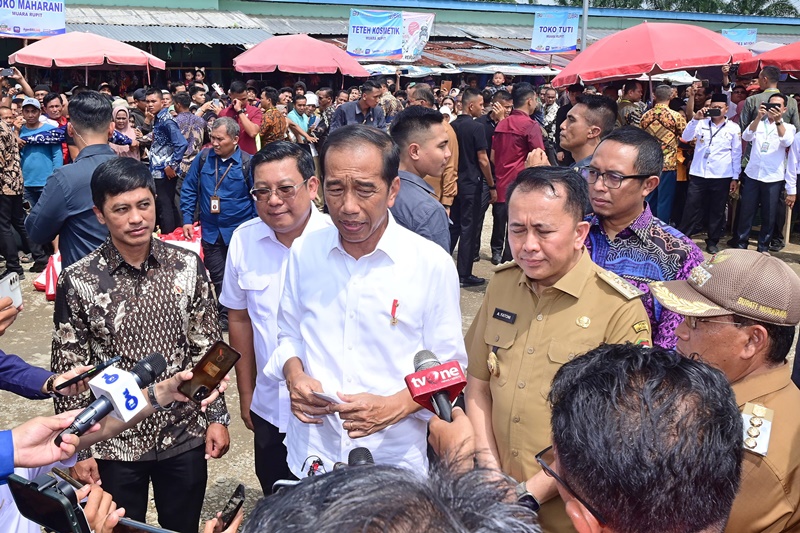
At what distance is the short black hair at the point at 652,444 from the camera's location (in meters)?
1.33

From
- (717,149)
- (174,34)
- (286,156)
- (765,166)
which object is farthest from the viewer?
(174,34)

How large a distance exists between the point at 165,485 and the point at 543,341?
168 cm

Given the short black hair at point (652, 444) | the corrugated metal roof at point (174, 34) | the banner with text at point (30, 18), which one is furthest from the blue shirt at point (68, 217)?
the corrugated metal roof at point (174, 34)

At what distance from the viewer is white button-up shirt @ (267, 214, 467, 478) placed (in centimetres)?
251

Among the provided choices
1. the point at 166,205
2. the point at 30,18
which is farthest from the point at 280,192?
the point at 30,18

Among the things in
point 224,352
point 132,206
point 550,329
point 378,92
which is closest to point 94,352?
point 132,206

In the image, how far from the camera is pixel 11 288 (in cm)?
245

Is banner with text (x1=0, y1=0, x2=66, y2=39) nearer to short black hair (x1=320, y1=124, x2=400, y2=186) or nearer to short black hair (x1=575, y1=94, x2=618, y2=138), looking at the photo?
short black hair (x1=575, y1=94, x2=618, y2=138)

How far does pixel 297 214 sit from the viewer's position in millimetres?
3291

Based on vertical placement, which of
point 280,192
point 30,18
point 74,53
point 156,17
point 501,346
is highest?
point 156,17

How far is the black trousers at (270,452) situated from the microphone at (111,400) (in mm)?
1058

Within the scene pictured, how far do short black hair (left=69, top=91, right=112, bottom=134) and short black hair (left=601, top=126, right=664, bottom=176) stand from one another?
334 centimetres

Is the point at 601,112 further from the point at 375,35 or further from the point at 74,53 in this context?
the point at 375,35

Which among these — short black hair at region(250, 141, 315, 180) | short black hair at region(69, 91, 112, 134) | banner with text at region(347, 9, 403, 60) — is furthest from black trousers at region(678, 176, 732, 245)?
banner with text at region(347, 9, 403, 60)
